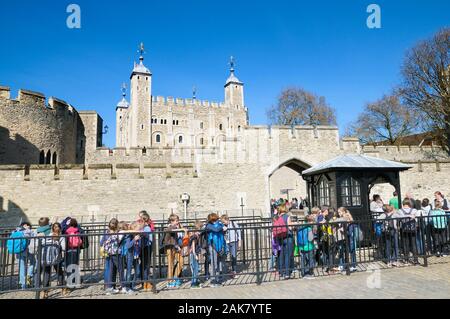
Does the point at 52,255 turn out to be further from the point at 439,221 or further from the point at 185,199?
the point at 185,199

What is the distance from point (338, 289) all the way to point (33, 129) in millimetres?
21863

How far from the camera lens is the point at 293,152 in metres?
19.7

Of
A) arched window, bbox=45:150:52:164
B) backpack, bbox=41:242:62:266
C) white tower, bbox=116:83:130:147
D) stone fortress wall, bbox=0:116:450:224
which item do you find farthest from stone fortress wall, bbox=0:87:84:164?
white tower, bbox=116:83:130:147

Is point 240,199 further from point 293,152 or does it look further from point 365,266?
point 365,266

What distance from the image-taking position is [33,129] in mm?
21438

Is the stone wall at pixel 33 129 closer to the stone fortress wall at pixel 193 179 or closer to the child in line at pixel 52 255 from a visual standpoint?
the stone fortress wall at pixel 193 179

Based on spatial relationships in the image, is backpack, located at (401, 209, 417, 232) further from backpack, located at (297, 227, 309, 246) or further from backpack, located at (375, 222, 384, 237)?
backpack, located at (297, 227, 309, 246)

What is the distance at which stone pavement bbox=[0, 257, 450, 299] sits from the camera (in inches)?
209

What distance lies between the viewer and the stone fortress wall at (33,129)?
20.3 meters

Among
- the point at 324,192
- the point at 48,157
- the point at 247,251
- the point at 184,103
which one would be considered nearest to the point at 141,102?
the point at 184,103

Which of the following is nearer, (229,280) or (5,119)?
(229,280)

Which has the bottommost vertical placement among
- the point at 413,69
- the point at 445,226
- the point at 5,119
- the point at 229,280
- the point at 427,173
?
the point at 229,280
